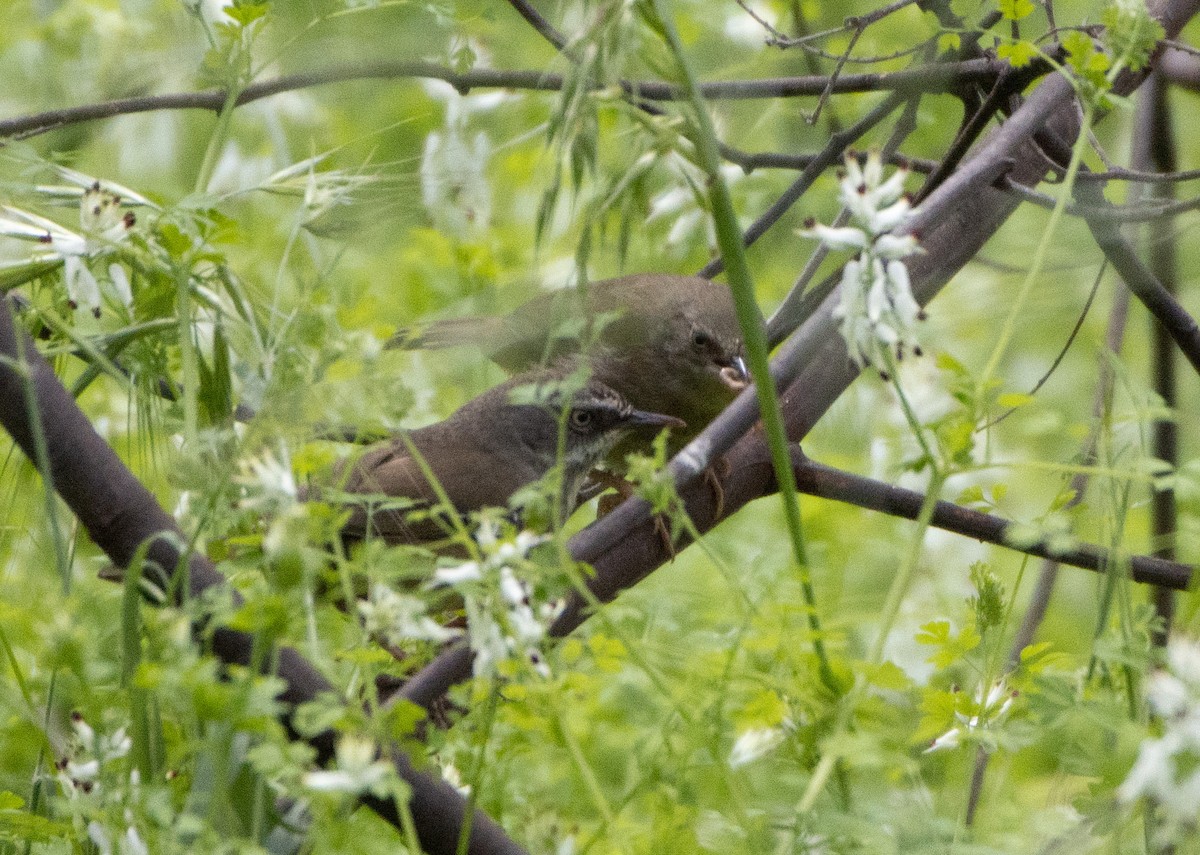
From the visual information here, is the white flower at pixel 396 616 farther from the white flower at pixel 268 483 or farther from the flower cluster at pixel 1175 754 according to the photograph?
the flower cluster at pixel 1175 754

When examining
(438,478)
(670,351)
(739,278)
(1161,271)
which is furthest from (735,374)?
(739,278)

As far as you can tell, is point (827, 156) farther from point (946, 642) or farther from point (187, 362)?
point (187, 362)

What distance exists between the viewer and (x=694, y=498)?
2.93 meters

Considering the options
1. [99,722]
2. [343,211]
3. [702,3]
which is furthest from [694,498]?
[702,3]

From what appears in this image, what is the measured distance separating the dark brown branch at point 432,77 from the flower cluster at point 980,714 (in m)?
1.28

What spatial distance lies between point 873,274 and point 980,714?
27.5 inches

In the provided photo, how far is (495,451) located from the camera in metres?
4.12

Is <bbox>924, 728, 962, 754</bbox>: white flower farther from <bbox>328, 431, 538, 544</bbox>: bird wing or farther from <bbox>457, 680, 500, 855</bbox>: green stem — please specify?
<bbox>328, 431, 538, 544</bbox>: bird wing

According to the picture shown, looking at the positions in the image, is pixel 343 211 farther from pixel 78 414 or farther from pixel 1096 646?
pixel 1096 646

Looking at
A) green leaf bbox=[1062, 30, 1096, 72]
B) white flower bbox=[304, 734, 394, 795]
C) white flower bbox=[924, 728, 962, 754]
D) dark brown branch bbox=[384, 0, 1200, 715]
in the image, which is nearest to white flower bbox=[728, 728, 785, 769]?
white flower bbox=[924, 728, 962, 754]

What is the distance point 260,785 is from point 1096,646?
1035mm

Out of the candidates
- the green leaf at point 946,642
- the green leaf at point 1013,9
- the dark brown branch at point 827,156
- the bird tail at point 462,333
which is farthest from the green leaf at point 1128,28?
the bird tail at point 462,333

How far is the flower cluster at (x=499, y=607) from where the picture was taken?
5.31 ft

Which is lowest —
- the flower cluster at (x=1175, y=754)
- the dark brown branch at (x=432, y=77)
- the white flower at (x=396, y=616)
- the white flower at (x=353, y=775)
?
the flower cluster at (x=1175, y=754)
